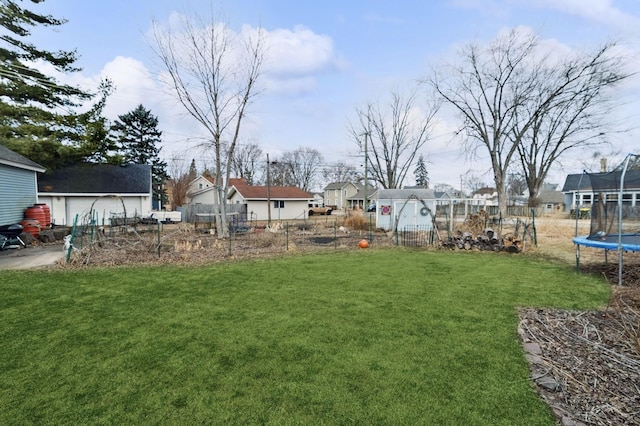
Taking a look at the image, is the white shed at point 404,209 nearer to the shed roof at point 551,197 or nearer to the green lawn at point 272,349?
the green lawn at point 272,349

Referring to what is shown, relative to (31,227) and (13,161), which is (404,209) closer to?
(31,227)

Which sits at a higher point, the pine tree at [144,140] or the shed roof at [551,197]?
the pine tree at [144,140]

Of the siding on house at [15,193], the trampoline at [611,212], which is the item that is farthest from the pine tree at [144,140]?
the trampoline at [611,212]

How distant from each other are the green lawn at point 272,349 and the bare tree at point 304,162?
49.6 m

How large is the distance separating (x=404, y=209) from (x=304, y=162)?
1585 inches

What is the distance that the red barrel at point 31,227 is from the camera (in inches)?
480

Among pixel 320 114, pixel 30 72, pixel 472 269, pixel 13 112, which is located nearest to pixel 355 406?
pixel 472 269

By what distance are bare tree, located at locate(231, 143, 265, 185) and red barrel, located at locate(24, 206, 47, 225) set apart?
3258cm

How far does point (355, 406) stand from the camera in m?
2.64

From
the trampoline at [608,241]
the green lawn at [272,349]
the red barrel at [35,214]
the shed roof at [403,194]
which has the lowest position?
the green lawn at [272,349]

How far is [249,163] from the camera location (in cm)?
4825

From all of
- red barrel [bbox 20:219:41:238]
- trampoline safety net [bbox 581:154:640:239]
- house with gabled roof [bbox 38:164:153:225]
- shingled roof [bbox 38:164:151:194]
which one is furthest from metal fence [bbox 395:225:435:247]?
shingled roof [bbox 38:164:151:194]

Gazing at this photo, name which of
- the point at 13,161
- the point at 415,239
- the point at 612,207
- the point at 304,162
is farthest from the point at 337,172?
the point at 612,207

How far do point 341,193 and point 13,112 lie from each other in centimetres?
4480
